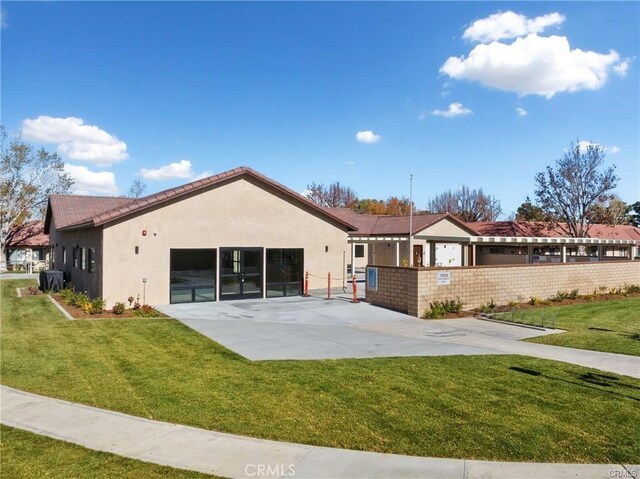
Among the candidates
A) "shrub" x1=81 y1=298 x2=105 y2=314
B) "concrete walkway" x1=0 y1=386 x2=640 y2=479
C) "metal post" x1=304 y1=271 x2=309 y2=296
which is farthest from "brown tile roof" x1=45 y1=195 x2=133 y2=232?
"concrete walkway" x1=0 y1=386 x2=640 y2=479

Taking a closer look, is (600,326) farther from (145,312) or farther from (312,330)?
(145,312)

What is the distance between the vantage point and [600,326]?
13789 millimetres

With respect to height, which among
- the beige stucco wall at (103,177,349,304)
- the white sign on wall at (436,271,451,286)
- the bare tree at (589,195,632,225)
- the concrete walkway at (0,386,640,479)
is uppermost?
the bare tree at (589,195,632,225)

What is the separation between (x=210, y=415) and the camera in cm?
637

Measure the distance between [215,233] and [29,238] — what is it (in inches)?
1534

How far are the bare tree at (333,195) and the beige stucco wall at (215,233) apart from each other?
171ft

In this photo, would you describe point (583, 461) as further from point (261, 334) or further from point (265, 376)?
point (261, 334)

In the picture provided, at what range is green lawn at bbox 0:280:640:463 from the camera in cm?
566

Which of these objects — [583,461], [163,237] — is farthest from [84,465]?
[163,237]

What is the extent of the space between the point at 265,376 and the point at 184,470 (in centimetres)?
343

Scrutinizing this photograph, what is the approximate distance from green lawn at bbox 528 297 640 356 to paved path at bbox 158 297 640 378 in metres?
0.58

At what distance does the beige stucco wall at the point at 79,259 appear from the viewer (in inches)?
666

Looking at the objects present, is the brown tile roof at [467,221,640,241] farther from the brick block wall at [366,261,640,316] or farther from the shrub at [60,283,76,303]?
the shrub at [60,283,76,303]

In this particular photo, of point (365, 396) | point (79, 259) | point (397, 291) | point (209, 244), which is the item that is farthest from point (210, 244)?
point (365, 396)
